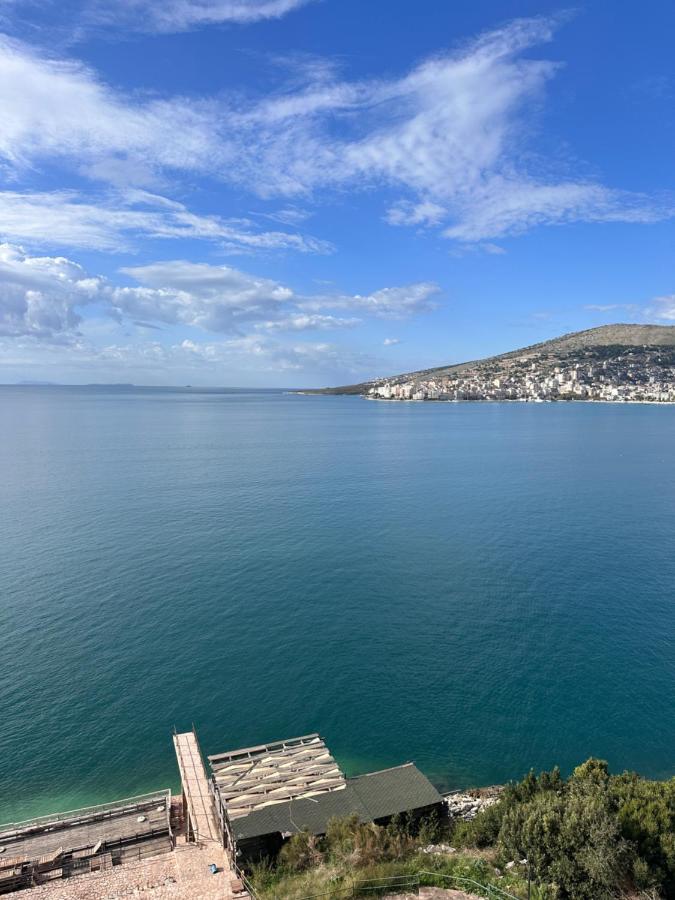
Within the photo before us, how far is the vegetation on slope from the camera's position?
46.2 ft

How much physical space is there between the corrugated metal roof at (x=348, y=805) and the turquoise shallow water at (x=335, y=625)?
12.5 feet

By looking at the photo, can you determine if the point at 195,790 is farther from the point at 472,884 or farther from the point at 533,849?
the point at 533,849

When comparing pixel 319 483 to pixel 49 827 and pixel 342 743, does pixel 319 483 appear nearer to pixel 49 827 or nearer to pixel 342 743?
pixel 342 743

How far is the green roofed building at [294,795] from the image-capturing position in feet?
58.1

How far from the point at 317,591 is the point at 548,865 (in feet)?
84.3

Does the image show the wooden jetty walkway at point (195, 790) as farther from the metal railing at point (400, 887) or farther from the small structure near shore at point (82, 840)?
the metal railing at point (400, 887)

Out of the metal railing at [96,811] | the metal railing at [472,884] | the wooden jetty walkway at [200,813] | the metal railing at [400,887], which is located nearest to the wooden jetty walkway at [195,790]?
the wooden jetty walkway at [200,813]

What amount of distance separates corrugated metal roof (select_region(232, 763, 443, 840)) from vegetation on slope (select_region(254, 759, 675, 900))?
544 mm

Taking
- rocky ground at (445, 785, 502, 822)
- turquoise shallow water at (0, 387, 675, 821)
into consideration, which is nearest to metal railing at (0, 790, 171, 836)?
turquoise shallow water at (0, 387, 675, 821)

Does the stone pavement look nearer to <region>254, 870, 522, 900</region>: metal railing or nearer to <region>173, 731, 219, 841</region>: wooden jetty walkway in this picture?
<region>173, 731, 219, 841</region>: wooden jetty walkway

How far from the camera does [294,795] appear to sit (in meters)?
19.4

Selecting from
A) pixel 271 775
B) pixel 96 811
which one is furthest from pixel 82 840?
pixel 271 775

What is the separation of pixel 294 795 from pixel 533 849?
8110 millimetres

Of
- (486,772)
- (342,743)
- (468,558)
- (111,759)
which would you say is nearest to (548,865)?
(486,772)
